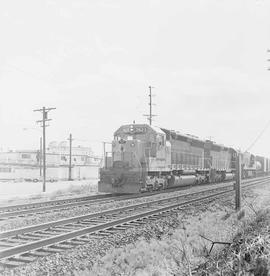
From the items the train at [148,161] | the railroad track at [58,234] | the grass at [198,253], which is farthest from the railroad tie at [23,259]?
the train at [148,161]

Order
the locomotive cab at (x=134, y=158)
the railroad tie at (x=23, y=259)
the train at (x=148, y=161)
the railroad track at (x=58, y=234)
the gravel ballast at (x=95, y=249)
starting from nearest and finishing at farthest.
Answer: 1. the gravel ballast at (x=95, y=249)
2. the railroad tie at (x=23, y=259)
3. the railroad track at (x=58, y=234)
4. the locomotive cab at (x=134, y=158)
5. the train at (x=148, y=161)

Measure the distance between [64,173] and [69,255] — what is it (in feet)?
167

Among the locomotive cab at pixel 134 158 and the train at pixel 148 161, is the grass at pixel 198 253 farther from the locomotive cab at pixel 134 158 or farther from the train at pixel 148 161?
the locomotive cab at pixel 134 158

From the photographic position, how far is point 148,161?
18328 millimetres

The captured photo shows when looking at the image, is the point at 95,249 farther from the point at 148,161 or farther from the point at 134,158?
the point at 134,158

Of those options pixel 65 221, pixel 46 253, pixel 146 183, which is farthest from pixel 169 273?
pixel 146 183

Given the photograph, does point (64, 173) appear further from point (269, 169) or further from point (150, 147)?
point (150, 147)

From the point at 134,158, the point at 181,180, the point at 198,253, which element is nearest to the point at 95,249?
the point at 198,253

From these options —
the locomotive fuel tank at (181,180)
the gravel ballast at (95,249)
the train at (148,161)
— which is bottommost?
the gravel ballast at (95,249)

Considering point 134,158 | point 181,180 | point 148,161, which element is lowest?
point 181,180

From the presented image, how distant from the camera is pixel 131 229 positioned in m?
8.68

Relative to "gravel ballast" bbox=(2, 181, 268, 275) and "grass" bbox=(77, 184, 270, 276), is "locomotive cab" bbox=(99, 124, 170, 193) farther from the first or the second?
"grass" bbox=(77, 184, 270, 276)

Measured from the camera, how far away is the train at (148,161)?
18.0 metres

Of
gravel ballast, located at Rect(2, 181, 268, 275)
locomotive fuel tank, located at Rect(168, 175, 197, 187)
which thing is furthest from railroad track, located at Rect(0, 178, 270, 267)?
locomotive fuel tank, located at Rect(168, 175, 197, 187)
